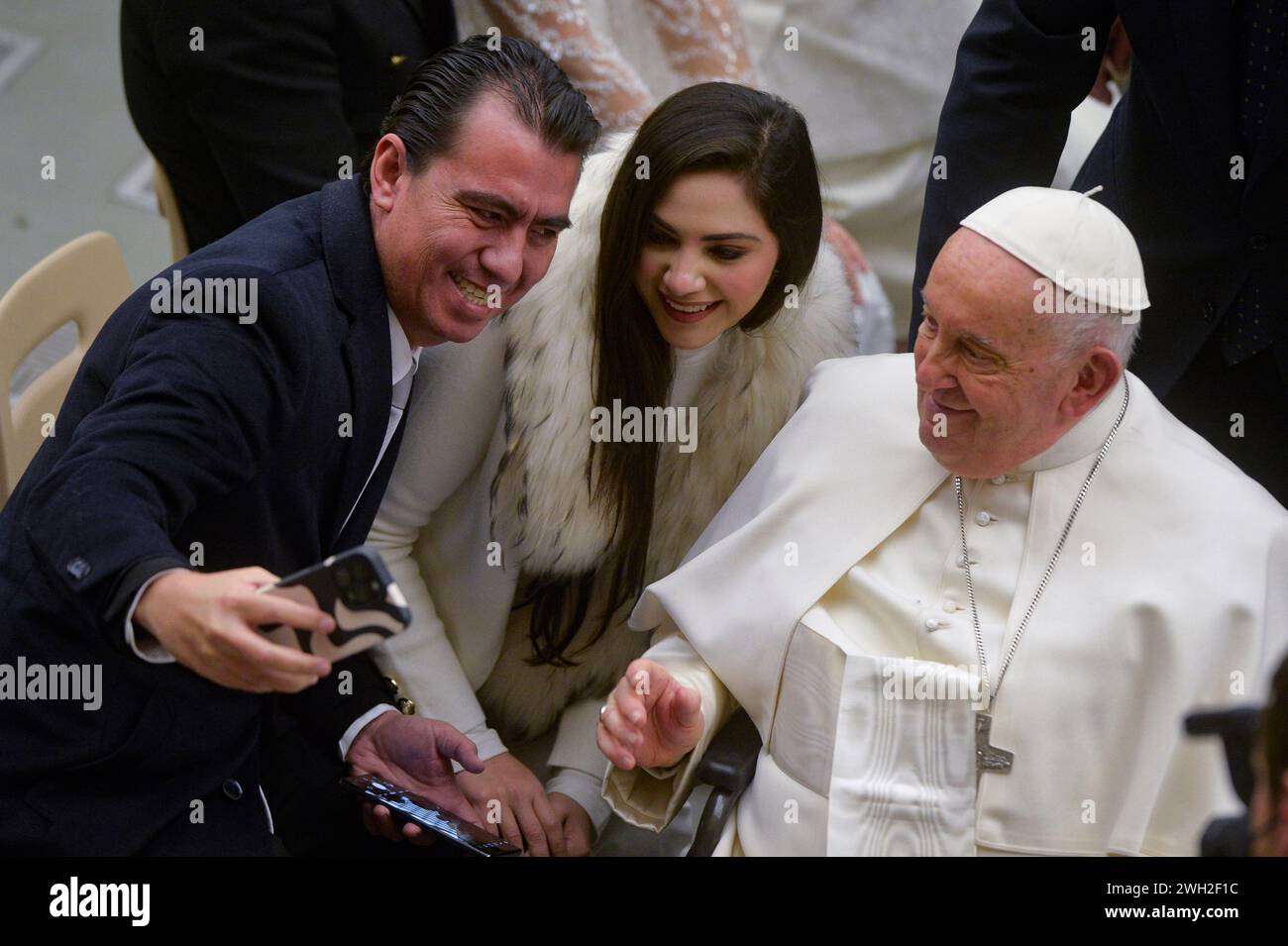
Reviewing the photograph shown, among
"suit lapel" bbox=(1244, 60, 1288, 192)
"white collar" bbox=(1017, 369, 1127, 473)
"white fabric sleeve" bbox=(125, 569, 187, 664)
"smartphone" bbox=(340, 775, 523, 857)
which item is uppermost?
"suit lapel" bbox=(1244, 60, 1288, 192)

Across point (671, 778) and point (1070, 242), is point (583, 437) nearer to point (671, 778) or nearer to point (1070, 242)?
point (671, 778)

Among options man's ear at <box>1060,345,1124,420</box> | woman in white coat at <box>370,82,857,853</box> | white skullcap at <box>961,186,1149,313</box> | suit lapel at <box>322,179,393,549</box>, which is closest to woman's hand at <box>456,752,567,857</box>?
woman in white coat at <box>370,82,857,853</box>

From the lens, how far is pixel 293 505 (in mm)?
2168

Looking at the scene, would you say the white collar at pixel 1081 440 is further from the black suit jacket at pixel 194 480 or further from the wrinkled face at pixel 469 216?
the black suit jacket at pixel 194 480

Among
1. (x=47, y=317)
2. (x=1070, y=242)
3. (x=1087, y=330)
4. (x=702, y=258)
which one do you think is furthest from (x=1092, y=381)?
(x=47, y=317)

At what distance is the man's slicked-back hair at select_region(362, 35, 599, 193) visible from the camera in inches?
87.9

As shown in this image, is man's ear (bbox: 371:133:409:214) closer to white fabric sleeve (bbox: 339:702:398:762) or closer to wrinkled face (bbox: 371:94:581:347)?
wrinkled face (bbox: 371:94:581:347)

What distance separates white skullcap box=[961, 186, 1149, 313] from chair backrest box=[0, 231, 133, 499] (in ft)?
5.32

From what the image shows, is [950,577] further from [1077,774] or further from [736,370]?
[736,370]

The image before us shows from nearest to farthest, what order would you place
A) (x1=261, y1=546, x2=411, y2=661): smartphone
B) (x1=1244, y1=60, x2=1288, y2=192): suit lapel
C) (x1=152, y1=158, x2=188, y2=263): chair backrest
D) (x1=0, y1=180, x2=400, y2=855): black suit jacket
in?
(x1=261, y1=546, x2=411, y2=661): smartphone, (x1=0, y1=180, x2=400, y2=855): black suit jacket, (x1=1244, y1=60, x2=1288, y2=192): suit lapel, (x1=152, y1=158, x2=188, y2=263): chair backrest

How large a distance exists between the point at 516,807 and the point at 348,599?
1093 millimetres

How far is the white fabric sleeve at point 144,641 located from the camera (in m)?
1.67

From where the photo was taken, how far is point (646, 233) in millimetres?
2465
